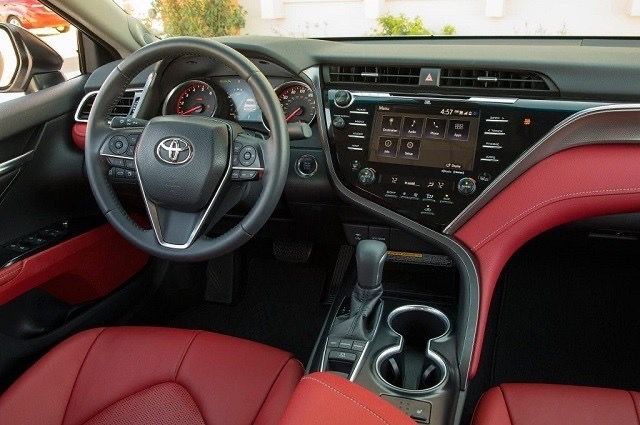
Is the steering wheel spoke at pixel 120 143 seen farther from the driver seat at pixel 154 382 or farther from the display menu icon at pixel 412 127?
the display menu icon at pixel 412 127

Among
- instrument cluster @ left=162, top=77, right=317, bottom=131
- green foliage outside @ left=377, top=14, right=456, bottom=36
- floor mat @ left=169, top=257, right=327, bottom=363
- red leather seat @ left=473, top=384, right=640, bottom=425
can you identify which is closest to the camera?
red leather seat @ left=473, top=384, right=640, bottom=425

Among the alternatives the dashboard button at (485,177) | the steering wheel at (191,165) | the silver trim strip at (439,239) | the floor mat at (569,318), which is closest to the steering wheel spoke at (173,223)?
the steering wheel at (191,165)

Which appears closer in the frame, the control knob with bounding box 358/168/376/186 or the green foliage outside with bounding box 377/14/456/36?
the control knob with bounding box 358/168/376/186

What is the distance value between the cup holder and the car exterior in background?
135cm

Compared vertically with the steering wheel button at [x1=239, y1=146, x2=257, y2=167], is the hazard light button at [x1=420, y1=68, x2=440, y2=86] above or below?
above

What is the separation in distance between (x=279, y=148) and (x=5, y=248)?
86 cm

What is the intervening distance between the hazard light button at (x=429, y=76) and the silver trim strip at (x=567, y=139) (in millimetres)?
215

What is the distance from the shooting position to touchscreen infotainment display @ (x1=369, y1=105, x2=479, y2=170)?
54.6 inches

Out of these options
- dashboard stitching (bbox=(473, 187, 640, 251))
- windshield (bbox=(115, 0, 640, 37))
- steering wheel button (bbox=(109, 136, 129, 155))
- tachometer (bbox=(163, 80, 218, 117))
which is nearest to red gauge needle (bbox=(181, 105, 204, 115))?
tachometer (bbox=(163, 80, 218, 117))

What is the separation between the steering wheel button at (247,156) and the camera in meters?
1.27

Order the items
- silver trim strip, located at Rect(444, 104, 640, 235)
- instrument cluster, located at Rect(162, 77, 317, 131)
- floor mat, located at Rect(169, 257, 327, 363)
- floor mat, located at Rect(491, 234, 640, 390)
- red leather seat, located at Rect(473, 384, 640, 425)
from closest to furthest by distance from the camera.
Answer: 1. red leather seat, located at Rect(473, 384, 640, 425)
2. silver trim strip, located at Rect(444, 104, 640, 235)
3. instrument cluster, located at Rect(162, 77, 317, 131)
4. floor mat, located at Rect(491, 234, 640, 390)
5. floor mat, located at Rect(169, 257, 327, 363)

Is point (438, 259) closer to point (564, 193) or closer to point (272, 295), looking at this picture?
point (564, 193)

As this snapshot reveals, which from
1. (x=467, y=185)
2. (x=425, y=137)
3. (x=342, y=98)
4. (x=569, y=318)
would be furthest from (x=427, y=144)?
(x=569, y=318)

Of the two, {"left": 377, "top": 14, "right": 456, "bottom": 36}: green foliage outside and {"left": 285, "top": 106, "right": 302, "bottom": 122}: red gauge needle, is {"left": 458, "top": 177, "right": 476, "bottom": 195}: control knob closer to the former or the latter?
{"left": 285, "top": 106, "right": 302, "bottom": 122}: red gauge needle
